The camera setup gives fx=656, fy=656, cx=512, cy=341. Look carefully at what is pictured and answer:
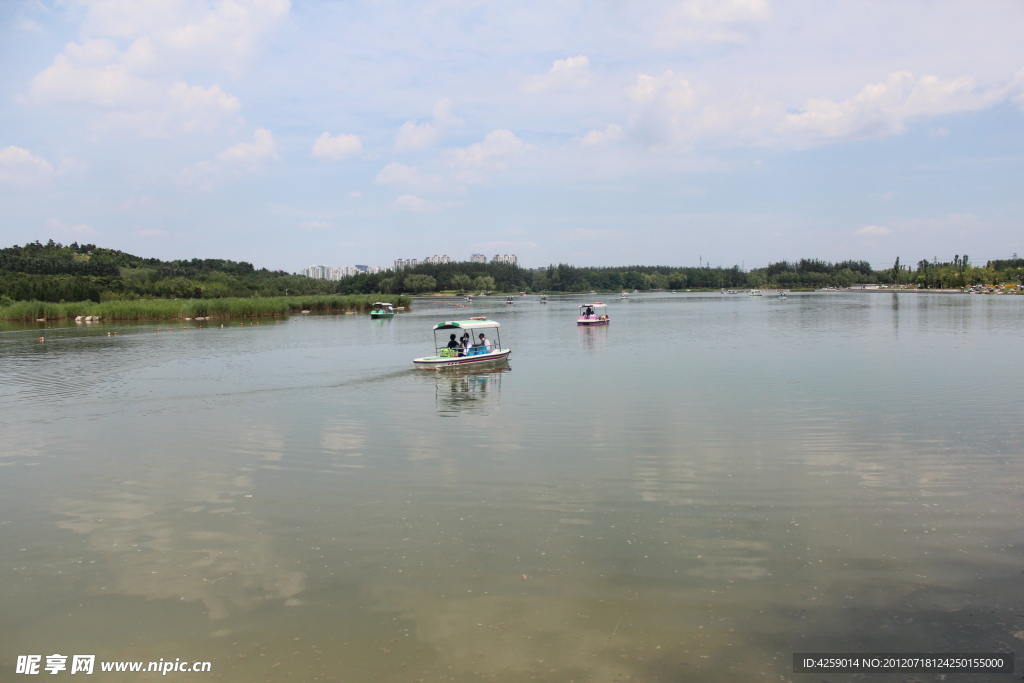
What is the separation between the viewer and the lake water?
289 inches

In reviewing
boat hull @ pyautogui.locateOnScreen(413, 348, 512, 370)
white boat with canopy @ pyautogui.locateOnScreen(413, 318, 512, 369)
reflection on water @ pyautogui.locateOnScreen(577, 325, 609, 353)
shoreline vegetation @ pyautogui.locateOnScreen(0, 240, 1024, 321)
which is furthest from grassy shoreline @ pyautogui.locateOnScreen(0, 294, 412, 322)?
boat hull @ pyautogui.locateOnScreen(413, 348, 512, 370)

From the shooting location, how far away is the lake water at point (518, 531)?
289 inches

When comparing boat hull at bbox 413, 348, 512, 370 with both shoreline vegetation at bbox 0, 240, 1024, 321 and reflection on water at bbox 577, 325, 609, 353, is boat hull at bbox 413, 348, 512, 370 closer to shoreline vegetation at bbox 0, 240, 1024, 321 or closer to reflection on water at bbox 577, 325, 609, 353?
reflection on water at bbox 577, 325, 609, 353

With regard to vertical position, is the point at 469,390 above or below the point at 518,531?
above

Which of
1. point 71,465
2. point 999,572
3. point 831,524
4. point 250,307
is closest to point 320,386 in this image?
point 71,465

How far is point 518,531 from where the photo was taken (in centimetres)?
1044

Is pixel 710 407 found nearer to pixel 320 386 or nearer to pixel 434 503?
pixel 434 503

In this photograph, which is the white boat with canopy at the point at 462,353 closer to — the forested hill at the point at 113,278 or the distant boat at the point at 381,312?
the distant boat at the point at 381,312

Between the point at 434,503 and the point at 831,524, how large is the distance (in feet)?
21.8

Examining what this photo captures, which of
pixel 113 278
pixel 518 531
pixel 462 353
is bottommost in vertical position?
pixel 518 531

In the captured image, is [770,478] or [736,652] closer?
[736,652]

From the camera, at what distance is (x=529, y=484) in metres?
12.9

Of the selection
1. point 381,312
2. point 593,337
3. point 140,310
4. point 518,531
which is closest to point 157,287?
point 140,310

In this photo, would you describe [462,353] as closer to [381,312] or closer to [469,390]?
[469,390]
